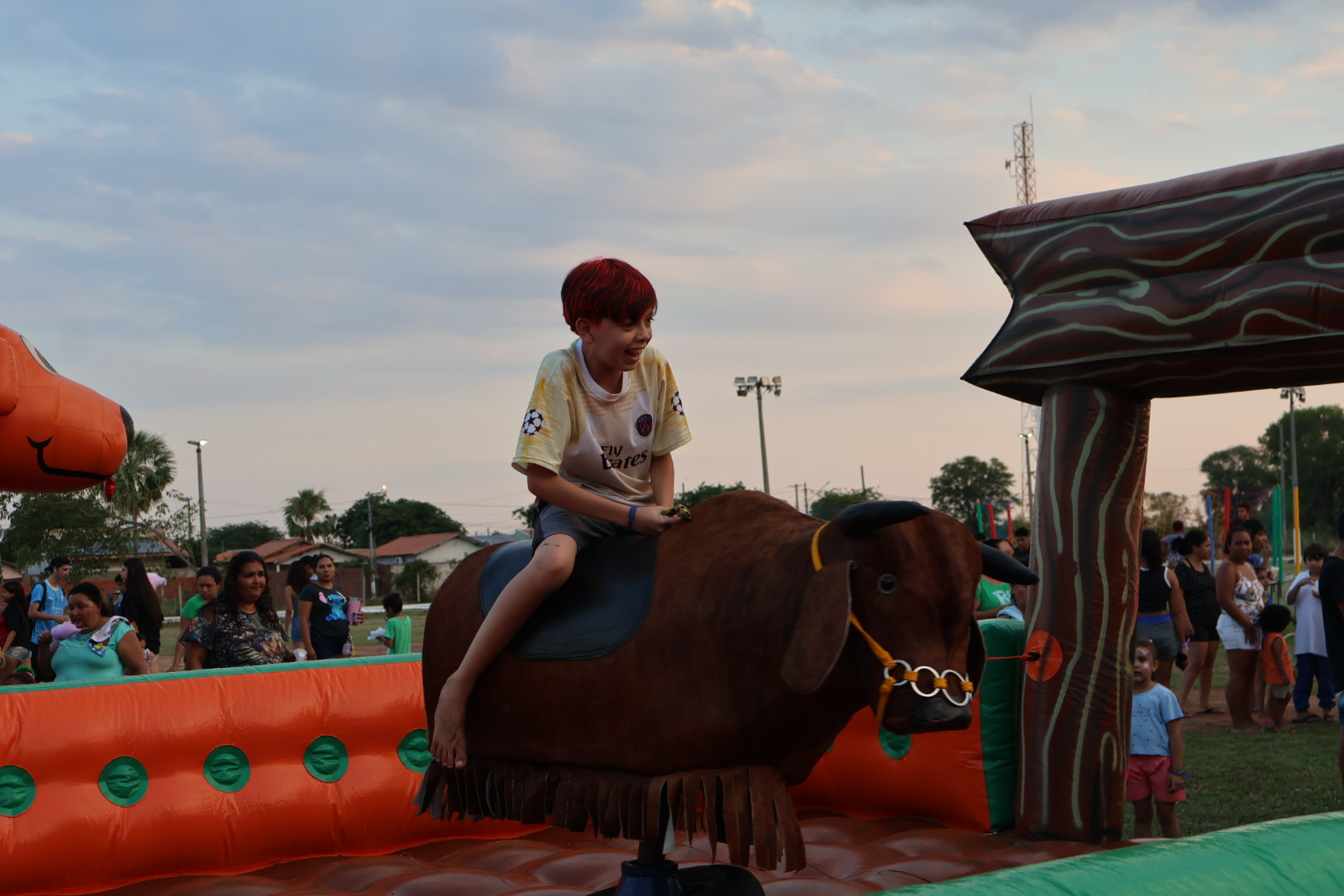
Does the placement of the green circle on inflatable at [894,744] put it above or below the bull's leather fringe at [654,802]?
below

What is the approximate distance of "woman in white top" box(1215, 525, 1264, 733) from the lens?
8750mm

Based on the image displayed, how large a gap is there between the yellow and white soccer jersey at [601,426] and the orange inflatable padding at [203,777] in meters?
2.24

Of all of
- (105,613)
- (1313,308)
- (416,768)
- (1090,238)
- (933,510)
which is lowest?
(416,768)

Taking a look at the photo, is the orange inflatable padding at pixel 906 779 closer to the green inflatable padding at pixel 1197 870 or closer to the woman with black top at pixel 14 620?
the green inflatable padding at pixel 1197 870

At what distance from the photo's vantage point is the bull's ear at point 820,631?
2.16 metres

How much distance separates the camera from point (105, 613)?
655 centimetres

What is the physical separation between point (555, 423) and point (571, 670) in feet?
1.79

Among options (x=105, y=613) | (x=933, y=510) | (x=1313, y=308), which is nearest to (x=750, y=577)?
(x=933, y=510)

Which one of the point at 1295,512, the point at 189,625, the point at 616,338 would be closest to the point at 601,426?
the point at 616,338

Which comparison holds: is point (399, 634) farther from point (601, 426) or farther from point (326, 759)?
point (601, 426)

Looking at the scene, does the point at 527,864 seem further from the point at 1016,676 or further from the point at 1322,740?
the point at 1322,740

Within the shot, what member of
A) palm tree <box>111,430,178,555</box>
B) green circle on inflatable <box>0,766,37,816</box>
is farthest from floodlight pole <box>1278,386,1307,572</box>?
palm tree <box>111,430,178,555</box>

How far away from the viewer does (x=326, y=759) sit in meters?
4.50

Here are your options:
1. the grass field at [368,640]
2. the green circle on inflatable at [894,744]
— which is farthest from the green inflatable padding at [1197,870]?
the grass field at [368,640]
